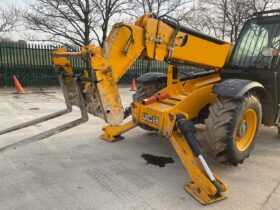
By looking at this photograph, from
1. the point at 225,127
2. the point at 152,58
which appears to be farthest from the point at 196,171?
the point at 152,58

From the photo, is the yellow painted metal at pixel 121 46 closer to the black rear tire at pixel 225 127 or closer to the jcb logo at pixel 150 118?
the jcb logo at pixel 150 118

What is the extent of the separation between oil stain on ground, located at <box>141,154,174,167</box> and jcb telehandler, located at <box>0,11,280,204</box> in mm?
647

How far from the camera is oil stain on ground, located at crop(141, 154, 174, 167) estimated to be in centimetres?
455

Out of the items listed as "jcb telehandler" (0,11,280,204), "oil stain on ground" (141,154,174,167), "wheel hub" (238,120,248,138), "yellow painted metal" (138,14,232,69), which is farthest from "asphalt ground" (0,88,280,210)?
"yellow painted metal" (138,14,232,69)

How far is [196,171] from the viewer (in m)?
3.56

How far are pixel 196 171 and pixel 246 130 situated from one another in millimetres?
1401

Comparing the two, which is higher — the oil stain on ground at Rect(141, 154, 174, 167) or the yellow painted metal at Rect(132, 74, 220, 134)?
the yellow painted metal at Rect(132, 74, 220, 134)

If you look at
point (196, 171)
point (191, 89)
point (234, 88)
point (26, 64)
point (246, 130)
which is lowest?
point (196, 171)

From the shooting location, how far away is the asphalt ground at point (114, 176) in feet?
11.1

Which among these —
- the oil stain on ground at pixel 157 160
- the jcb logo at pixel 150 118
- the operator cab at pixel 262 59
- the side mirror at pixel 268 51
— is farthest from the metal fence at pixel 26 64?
the side mirror at pixel 268 51

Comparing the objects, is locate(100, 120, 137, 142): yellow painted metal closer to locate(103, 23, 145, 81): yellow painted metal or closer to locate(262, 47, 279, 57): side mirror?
locate(103, 23, 145, 81): yellow painted metal

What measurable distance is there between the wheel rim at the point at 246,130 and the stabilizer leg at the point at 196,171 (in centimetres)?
96

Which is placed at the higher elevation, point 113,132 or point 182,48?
point 182,48

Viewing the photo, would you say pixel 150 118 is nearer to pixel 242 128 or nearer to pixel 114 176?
pixel 114 176
